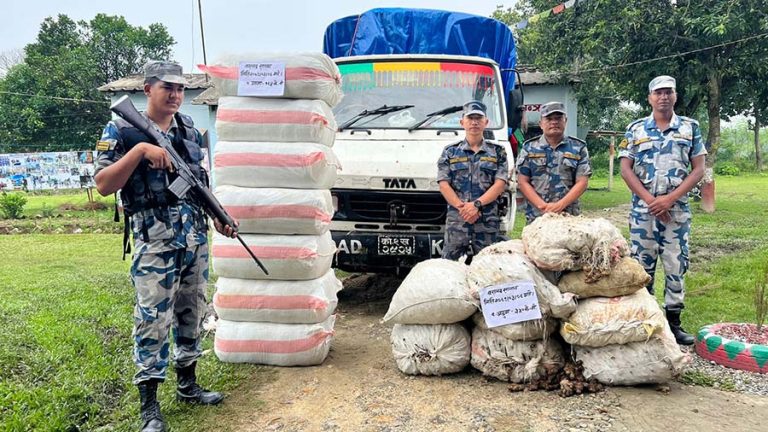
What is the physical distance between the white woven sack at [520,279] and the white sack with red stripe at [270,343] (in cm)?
111

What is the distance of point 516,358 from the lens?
341 centimetres

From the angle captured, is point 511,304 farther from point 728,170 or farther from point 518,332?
point 728,170

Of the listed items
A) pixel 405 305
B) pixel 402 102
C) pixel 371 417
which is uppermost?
pixel 402 102

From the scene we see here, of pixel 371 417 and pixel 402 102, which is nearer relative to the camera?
pixel 371 417

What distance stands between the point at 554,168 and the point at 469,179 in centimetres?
66

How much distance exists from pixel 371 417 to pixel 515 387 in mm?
902

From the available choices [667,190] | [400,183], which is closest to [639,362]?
[667,190]

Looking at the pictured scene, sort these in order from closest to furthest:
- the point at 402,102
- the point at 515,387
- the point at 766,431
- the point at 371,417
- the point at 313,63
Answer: the point at 766,431
the point at 371,417
the point at 515,387
the point at 313,63
the point at 402,102

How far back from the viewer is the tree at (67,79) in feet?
88.0

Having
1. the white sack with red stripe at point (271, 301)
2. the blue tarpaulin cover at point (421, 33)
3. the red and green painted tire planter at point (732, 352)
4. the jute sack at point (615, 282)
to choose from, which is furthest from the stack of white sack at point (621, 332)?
the blue tarpaulin cover at point (421, 33)

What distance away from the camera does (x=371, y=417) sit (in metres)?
3.07

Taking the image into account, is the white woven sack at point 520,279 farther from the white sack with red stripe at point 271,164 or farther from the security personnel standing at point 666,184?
the white sack with red stripe at point 271,164

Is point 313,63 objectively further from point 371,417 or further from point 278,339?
point 371,417

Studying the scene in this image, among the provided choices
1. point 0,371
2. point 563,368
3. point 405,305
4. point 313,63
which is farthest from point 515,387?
point 0,371
